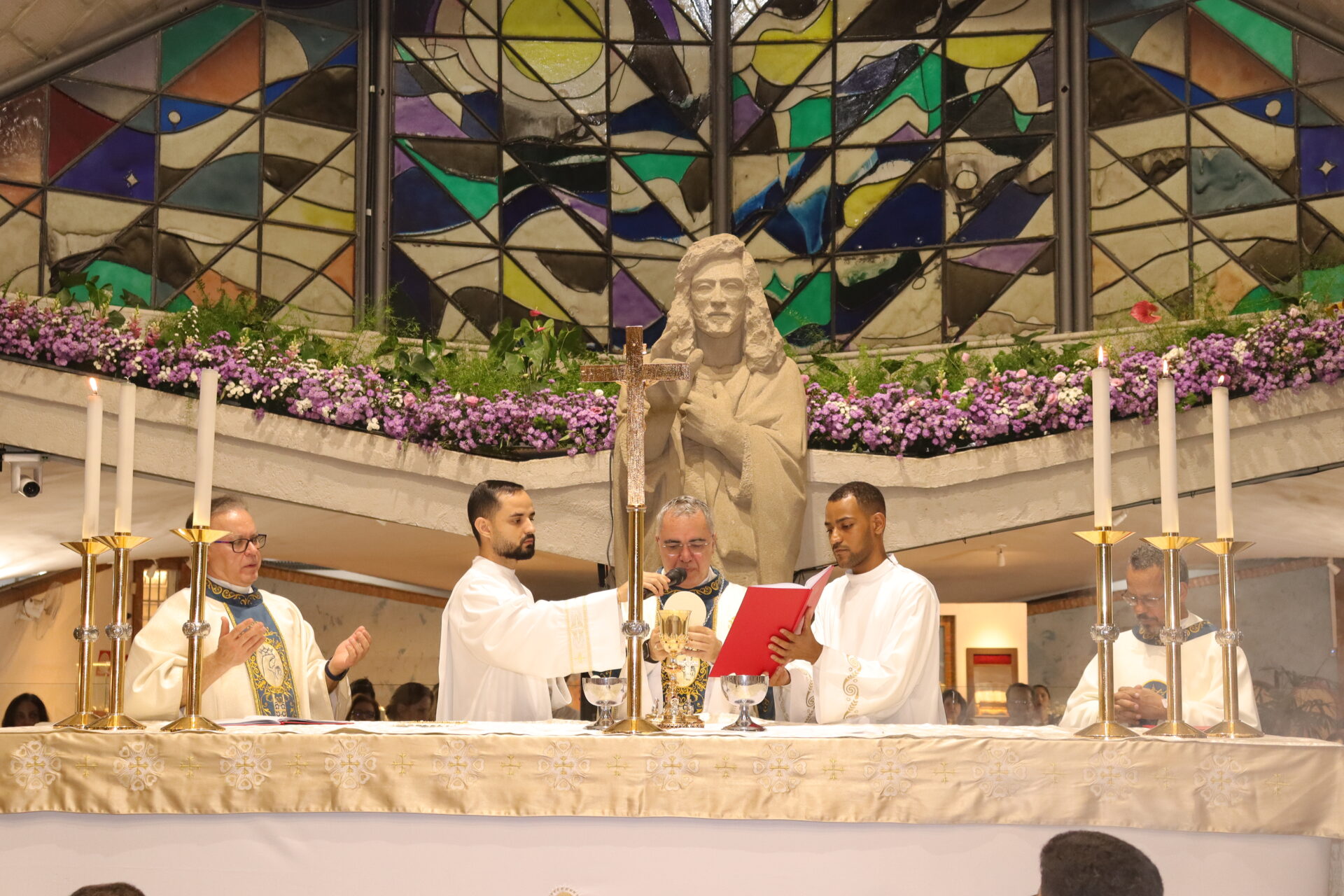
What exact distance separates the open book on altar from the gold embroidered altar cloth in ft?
1.18

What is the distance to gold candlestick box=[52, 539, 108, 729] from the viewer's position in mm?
4000

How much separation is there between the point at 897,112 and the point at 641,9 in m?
→ 2.82

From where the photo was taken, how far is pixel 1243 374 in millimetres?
8977

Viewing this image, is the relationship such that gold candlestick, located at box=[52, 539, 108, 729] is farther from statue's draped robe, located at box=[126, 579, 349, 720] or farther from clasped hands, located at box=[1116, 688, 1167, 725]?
clasped hands, located at box=[1116, 688, 1167, 725]

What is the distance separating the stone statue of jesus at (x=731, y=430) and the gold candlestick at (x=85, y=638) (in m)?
3.80

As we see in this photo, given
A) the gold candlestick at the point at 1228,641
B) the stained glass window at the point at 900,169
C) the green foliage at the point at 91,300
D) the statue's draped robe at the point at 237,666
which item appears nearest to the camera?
the gold candlestick at the point at 1228,641

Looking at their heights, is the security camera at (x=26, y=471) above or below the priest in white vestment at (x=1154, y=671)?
above

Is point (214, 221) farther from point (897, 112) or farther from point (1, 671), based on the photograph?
point (897, 112)

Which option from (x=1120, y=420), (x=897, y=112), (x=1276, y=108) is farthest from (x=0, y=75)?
(x=1276, y=108)

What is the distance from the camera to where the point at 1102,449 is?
3846 mm

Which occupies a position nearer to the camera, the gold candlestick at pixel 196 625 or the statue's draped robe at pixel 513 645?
the gold candlestick at pixel 196 625

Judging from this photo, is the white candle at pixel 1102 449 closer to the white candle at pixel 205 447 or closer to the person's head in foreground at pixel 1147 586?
the person's head in foreground at pixel 1147 586

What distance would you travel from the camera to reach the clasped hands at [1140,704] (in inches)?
171

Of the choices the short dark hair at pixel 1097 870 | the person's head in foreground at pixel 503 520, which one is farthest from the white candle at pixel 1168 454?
the person's head in foreground at pixel 503 520
